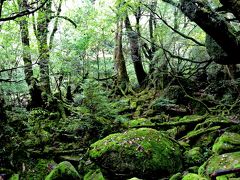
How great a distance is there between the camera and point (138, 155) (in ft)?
19.2

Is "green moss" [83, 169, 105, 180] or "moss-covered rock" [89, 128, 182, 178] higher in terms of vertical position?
"moss-covered rock" [89, 128, 182, 178]

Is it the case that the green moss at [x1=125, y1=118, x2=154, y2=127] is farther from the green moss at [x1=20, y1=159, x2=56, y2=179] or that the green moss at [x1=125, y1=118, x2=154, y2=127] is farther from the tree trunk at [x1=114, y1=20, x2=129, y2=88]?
the tree trunk at [x1=114, y1=20, x2=129, y2=88]

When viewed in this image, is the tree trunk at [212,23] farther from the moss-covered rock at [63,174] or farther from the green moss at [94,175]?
the moss-covered rock at [63,174]

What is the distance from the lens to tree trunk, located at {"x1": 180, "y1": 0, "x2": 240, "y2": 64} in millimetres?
5520

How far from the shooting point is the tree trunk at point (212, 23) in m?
5.52

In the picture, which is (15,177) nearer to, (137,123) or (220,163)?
(137,123)

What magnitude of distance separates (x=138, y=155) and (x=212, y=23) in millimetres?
3109

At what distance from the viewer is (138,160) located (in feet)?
19.0

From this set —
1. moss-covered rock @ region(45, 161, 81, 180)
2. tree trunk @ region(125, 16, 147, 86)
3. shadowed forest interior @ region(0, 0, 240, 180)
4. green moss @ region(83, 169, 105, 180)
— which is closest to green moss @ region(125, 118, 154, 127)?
shadowed forest interior @ region(0, 0, 240, 180)

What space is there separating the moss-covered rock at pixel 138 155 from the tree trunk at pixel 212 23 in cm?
253

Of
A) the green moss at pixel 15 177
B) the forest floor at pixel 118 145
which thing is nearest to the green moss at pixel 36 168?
the forest floor at pixel 118 145

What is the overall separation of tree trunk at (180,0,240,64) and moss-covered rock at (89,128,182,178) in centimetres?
253

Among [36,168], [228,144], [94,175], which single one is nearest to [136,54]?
[36,168]

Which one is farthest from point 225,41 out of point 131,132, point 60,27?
point 60,27
